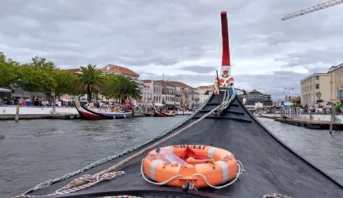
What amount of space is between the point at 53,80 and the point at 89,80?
5.88 metres

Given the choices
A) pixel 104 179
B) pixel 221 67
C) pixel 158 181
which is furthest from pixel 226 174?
pixel 221 67

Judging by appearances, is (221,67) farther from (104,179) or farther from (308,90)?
(308,90)

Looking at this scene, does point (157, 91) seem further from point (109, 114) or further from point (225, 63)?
point (225, 63)

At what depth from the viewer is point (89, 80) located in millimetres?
45594

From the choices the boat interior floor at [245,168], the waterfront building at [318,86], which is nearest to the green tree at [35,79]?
the boat interior floor at [245,168]

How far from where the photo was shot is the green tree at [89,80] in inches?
1801

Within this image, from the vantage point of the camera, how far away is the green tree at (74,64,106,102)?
150ft

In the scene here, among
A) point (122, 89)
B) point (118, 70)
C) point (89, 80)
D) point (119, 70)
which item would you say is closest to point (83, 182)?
point (89, 80)

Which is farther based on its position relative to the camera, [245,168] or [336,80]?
[336,80]

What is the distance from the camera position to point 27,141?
44.7ft

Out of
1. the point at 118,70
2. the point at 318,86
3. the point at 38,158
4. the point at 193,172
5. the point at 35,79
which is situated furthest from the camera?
the point at 118,70

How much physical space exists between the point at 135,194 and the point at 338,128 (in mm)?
25161

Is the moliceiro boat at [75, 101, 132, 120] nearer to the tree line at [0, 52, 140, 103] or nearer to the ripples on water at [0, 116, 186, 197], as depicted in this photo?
the tree line at [0, 52, 140, 103]

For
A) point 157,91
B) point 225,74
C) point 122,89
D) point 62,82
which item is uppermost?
point 157,91
